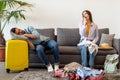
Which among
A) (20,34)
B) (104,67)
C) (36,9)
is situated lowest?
(104,67)

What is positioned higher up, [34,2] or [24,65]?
[34,2]

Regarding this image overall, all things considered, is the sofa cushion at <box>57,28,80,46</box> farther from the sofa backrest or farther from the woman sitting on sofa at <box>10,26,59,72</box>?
the woman sitting on sofa at <box>10,26,59,72</box>

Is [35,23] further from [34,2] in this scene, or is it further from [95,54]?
[95,54]

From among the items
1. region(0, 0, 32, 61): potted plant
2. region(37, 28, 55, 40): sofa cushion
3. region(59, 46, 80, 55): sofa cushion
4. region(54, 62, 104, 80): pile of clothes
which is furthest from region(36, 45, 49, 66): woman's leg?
region(0, 0, 32, 61): potted plant

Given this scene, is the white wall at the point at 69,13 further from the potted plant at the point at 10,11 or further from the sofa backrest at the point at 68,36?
the sofa backrest at the point at 68,36

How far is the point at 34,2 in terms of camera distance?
18.2ft

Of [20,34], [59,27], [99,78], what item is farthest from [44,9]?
[99,78]

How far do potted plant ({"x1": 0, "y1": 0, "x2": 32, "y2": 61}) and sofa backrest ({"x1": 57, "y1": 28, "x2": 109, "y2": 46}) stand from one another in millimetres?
875

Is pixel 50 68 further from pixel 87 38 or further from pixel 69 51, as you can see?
pixel 87 38

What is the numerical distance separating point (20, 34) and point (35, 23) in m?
1.20

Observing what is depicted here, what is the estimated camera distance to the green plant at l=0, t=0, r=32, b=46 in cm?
506

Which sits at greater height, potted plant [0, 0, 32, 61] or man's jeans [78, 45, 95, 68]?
potted plant [0, 0, 32, 61]

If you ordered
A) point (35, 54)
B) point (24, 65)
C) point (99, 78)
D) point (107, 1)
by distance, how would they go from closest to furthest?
point (99, 78), point (24, 65), point (35, 54), point (107, 1)

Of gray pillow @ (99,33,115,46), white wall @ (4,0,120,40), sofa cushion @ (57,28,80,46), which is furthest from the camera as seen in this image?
white wall @ (4,0,120,40)
